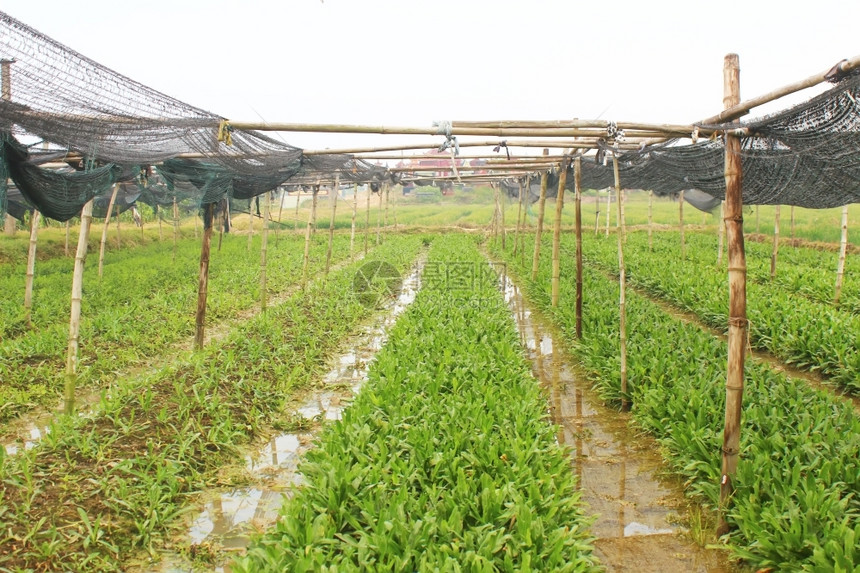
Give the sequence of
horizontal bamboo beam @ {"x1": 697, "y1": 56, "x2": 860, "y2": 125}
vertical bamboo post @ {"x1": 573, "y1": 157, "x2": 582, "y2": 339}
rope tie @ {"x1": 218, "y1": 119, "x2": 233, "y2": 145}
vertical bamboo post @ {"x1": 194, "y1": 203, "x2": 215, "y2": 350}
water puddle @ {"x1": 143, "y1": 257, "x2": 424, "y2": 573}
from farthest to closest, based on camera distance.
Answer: vertical bamboo post @ {"x1": 573, "y1": 157, "x2": 582, "y2": 339}, vertical bamboo post @ {"x1": 194, "y1": 203, "x2": 215, "y2": 350}, rope tie @ {"x1": 218, "y1": 119, "x2": 233, "y2": 145}, water puddle @ {"x1": 143, "y1": 257, "x2": 424, "y2": 573}, horizontal bamboo beam @ {"x1": 697, "y1": 56, "x2": 860, "y2": 125}

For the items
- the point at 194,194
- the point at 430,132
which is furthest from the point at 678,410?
the point at 194,194

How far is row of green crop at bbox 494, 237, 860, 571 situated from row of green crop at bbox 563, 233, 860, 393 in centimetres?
127

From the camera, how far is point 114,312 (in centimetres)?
998

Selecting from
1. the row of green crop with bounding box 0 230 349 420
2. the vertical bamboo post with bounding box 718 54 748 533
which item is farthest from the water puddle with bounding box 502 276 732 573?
the row of green crop with bounding box 0 230 349 420

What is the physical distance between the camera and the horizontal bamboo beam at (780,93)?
132 inches

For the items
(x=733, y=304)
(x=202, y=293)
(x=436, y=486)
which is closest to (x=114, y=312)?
(x=202, y=293)

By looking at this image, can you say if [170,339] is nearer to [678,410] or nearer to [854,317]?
[678,410]

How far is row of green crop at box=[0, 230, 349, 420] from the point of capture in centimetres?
730

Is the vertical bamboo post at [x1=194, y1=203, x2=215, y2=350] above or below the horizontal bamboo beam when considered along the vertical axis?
below

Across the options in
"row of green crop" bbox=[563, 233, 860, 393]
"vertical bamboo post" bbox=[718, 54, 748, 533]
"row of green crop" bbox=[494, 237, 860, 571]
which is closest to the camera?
"row of green crop" bbox=[494, 237, 860, 571]

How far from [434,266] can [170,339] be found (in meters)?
8.58

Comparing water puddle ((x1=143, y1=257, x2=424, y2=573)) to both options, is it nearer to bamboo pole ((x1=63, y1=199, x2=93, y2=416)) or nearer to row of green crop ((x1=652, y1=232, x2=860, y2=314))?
bamboo pole ((x1=63, y1=199, x2=93, y2=416))

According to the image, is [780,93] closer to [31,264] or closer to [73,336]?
[73,336]

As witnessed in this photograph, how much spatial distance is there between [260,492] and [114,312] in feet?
20.9
